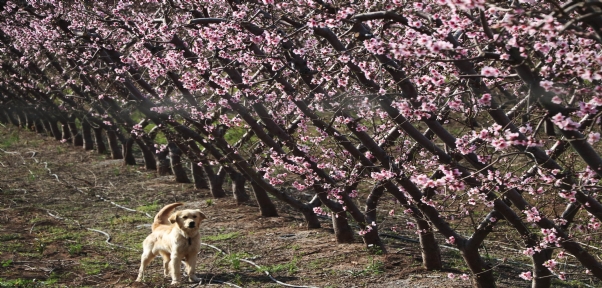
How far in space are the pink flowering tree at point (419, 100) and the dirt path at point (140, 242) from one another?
49 centimetres

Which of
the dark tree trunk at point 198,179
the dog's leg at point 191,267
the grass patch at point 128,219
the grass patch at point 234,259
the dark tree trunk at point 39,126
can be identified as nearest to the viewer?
the dog's leg at point 191,267

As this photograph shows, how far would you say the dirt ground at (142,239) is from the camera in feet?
29.5

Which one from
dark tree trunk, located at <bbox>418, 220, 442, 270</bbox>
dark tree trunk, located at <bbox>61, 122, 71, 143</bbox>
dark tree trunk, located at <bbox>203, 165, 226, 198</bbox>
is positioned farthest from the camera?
dark tree trunk, located at <bbox>61, 122, 71, 143</bbox>

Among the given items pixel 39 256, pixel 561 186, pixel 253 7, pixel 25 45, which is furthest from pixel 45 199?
pixel 561 186

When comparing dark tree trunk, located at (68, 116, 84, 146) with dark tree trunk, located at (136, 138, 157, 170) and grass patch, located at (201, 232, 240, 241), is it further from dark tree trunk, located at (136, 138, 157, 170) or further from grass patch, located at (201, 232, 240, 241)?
grass patch, located at (201, 232, 240, 241)

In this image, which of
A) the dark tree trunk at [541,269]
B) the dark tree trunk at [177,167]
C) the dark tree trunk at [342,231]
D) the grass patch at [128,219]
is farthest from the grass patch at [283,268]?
the dark tree trunk at [177,167]

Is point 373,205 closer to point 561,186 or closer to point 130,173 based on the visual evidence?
point 561,186

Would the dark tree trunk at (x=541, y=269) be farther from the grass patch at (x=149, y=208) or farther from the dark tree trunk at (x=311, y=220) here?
the grass patch at (x=149, y=208)

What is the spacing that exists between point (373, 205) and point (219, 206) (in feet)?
19.0

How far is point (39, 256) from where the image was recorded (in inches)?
417

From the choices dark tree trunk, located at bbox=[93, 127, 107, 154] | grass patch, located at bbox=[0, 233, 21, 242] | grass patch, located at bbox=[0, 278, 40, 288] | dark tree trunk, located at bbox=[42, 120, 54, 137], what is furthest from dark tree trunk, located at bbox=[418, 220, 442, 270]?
dark tree trunk, located at bbox=[42, 120, 54, 137]

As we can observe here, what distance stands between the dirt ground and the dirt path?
0.05ft

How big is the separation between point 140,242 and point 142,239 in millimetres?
251

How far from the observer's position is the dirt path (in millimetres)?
9008
